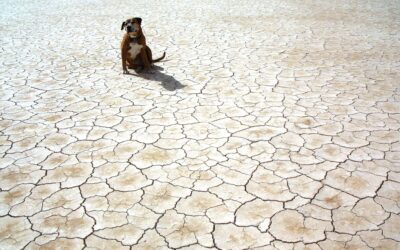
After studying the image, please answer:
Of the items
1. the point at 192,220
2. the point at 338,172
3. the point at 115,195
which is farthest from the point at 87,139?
the point at 338,172

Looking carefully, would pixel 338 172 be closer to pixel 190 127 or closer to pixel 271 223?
pixel 271 223

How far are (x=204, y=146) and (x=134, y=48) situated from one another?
2.29 metres

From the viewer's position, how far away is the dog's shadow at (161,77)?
15.6 ft

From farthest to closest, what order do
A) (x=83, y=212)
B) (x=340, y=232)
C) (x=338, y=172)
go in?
1. (x=338, y=172)
2. (x=83, y=212)
3. (x=340, y=232)

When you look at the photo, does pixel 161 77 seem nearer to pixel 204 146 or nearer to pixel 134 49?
pixel 134 49

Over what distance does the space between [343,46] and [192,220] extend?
17.2 feet

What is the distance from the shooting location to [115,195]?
267 centimetres

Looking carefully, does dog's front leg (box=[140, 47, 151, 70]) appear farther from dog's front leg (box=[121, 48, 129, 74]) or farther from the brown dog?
dog's front leg (box=[121, 48, 129, 74])

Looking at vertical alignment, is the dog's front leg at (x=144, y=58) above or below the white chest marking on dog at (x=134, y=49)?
below

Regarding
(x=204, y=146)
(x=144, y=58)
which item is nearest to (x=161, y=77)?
(x=144, y=58)

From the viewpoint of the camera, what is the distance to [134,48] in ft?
16.2

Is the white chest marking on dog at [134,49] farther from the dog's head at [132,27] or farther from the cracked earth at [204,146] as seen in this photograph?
the cracked earth at [204,146]

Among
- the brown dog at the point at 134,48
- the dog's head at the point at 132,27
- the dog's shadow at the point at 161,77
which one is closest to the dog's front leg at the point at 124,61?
the brown dog at the point at 134,48

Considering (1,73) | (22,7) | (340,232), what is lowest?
(340,232)
